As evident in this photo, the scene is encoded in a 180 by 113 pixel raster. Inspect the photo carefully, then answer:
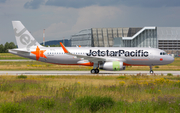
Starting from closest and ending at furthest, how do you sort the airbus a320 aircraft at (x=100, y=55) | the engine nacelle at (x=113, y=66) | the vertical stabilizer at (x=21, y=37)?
the engine nacelle at (x=113, y=66) < the airbus a320 aircraft at (x=100, y=55) < the vertical stabilizer at (x=21, y=37)

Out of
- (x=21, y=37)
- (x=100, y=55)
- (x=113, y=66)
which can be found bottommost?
(x=113, y=66)

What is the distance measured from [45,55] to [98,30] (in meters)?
94.4

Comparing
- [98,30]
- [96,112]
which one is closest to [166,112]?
[96,112]

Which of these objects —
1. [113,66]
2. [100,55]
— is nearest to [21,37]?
[100,55]

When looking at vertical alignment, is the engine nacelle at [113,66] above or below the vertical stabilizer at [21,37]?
below

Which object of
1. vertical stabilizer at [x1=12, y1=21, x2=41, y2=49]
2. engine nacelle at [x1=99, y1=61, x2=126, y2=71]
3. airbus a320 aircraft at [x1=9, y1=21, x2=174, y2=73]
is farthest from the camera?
vertical stabilizer at [x1=12, y1=21, x2=41, y2=49]

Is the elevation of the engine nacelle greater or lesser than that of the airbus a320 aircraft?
lesser

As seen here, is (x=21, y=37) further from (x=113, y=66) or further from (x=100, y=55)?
(x=113, y=66)

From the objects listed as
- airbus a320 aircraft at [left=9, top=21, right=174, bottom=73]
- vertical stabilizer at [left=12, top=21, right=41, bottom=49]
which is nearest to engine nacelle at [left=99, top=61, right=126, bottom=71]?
airbus a320 aircraft at [left=9, top=21, right=174, bottom=73]

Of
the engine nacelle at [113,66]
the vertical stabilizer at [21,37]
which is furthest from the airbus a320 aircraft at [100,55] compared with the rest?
the engine nacelle at [113,66]

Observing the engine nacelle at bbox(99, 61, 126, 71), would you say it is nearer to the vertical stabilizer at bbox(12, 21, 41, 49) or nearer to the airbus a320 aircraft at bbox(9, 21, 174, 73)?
the airbus a320 aircraft at bbox(9, 21, 174, 73)

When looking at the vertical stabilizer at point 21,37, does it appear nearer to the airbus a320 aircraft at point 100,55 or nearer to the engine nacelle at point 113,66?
the airbus a320 aircraft at point 100,55

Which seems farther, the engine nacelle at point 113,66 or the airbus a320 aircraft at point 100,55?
the airbus a320 aircraft at point 100,55

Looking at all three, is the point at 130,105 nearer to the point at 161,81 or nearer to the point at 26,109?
the point at 26,109
